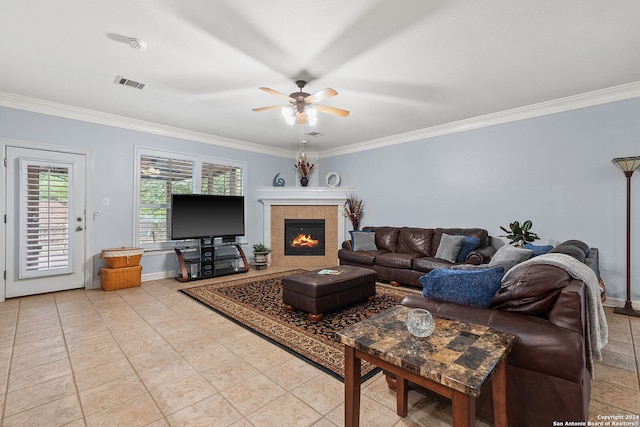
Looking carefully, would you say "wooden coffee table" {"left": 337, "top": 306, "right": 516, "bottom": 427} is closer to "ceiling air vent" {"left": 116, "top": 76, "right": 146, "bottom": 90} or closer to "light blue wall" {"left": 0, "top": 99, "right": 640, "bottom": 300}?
"light blue wall" {"left": 0, "top": 99, "right": 640, "bottom": 300}

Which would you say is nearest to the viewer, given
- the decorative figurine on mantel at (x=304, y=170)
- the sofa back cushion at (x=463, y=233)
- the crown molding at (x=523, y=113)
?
the crown molding at (x=523, y=113)

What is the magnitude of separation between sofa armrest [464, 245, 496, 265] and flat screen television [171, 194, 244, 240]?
3897 millimetres

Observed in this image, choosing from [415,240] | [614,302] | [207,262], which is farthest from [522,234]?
[207,262]

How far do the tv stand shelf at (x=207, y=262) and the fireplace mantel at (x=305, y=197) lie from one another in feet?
3.21

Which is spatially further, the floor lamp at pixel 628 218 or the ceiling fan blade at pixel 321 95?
the floor lamp at pixel 628 218

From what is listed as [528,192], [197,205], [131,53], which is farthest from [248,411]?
[528,192]

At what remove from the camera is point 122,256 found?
14.6 feet

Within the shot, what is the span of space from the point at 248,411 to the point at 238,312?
1727 millimetres

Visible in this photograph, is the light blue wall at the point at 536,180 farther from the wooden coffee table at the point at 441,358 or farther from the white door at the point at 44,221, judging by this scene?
the white door at the point at 44,221

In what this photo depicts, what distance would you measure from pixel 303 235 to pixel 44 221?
418 centimetres

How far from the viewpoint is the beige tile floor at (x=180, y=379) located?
173 centimetres

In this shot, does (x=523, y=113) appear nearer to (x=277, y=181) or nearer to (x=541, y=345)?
(x=541, y=345)

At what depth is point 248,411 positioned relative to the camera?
1.77 meters

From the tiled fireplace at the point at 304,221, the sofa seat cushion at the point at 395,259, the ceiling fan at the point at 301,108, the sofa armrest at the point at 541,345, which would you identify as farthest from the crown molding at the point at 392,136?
the sofa armrest at the point at 541,345
